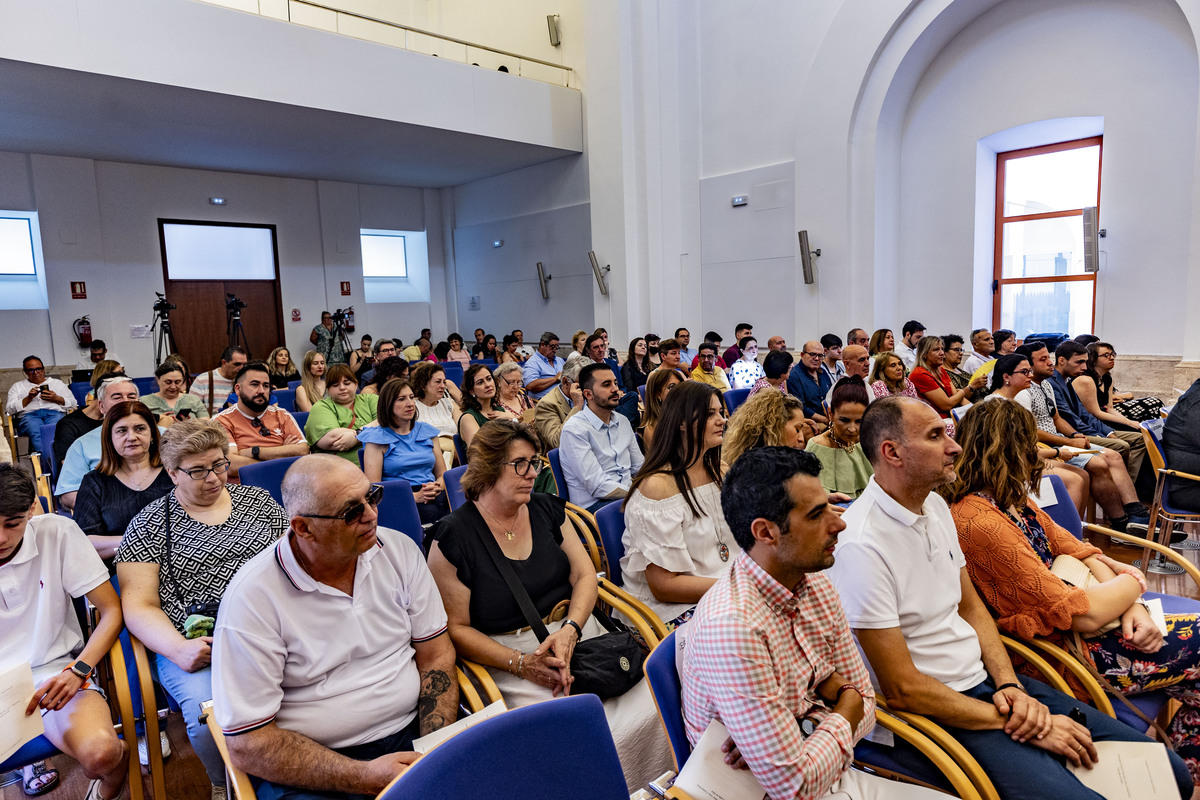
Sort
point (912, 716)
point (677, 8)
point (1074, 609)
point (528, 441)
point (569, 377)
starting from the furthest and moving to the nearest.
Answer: point (677, 8), point (569, 377), point (528, 441), point (1074, 609), point (912, 716)

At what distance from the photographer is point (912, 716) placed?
1.73m

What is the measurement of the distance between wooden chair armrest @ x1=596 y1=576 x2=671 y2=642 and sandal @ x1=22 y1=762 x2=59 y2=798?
6.35 feet

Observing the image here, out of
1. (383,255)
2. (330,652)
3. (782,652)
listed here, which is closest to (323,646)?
(330,652)

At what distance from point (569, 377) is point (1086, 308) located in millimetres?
6365

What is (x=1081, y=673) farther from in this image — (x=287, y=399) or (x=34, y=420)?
(x=34, y=420)

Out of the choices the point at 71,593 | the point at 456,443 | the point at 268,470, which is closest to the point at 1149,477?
the point at 456,443

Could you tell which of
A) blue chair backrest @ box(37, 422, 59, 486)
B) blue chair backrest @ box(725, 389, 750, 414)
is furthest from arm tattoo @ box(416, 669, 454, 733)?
blue chair backrest @ box(725, 389, 750, 414)

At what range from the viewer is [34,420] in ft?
21.9

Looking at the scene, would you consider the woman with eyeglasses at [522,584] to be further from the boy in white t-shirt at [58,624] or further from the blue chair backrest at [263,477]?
the blue chair backrest at [263,477]

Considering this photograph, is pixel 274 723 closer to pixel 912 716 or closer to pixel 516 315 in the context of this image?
pixel 912 716

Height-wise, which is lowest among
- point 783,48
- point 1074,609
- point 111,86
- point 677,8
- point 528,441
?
point 1074,609

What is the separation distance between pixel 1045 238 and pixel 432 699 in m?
9.12

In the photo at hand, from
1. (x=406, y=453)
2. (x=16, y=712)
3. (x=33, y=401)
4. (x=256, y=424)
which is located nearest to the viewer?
(x=16, y=712)

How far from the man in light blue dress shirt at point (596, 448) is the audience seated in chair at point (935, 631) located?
181 cm
